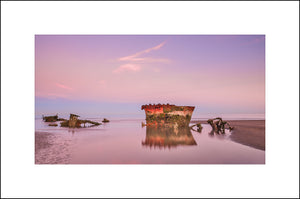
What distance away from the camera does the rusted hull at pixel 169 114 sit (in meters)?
9.31

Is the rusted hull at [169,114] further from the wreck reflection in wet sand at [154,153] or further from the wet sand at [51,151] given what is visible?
the wet sand at [51,151]

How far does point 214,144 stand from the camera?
6.21 meters

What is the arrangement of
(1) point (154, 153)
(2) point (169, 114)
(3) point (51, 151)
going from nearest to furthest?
1. (1) point (154, 153)
2. (3) point (51, 151)
3. (2) point (169, 114)

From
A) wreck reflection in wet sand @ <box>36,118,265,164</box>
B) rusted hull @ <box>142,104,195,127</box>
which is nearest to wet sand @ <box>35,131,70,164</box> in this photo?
wreck reflection in wet sand @ <box>36,118,265,164</box>

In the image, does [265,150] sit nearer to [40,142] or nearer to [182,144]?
[182,144]

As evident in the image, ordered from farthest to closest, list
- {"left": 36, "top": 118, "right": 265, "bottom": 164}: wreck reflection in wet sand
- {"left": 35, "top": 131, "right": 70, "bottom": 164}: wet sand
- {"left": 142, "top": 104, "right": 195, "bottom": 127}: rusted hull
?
1. {"left": 142, "top": 104, "right": 195, "bottom": 127}: rusted hull
2. {"left": 35, "top": 131, "right": 70, "bottom": 164}: wet sand
3. {"left": 36, "top": 118, "right": 265, "bottom": 164}: wreck reflection in wet sand

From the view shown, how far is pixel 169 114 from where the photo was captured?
368 inches

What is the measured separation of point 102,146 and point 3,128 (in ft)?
9.98

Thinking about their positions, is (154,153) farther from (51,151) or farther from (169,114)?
(169,114)

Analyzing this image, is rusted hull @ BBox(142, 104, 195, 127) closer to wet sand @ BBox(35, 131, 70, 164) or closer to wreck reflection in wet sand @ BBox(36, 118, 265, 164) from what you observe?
wreck reflection in wet sand @ BBox(36, 118, 265, 164)

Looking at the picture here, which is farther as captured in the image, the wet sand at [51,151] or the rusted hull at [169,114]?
the rusted hull at [169,114]

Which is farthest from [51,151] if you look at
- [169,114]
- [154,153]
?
[169,114]

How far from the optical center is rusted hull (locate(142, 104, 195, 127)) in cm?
931

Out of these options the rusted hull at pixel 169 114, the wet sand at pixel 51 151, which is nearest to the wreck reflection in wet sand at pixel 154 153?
the wet sand at pixel 51 151
